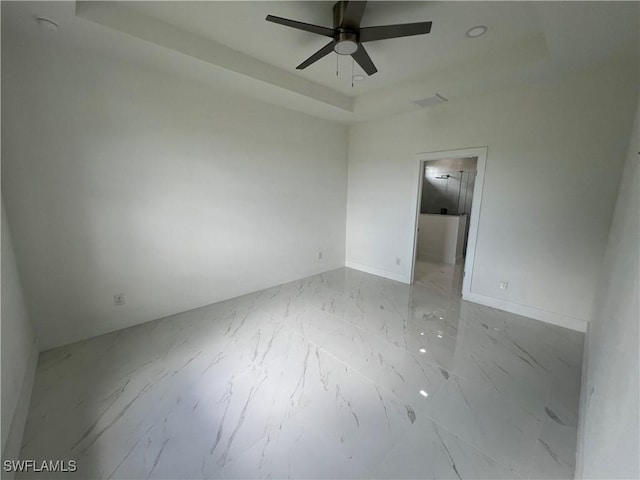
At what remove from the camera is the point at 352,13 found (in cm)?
174

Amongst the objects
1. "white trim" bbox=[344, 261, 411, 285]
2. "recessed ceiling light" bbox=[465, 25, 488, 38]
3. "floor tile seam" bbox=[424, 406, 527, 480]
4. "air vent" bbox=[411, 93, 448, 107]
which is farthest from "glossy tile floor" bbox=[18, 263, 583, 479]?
"recessed ceiling light" bbox=[465, 25, 488, 38]

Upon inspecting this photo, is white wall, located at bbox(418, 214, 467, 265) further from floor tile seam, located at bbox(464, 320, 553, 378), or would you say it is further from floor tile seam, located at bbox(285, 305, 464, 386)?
floor tile seam, located at bbox(285, 305, 464, 386)

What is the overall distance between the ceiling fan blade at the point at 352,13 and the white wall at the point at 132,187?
6.09 ft

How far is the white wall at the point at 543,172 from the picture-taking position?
8.22ft

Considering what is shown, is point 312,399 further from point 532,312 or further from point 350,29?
point 532,312

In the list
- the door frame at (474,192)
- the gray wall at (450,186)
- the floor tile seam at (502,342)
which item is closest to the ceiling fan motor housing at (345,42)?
the door frame at (474,192)

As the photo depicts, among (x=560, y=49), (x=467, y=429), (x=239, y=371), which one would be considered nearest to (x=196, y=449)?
(x=239, y=371)

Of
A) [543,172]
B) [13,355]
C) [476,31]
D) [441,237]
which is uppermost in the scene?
[476,31]

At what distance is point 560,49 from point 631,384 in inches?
103

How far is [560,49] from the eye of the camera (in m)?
2.14

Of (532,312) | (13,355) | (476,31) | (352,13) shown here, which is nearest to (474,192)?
(532,312)

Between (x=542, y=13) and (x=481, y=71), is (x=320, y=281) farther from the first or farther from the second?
(x=542, y=13)

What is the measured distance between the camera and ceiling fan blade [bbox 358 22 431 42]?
5.80ft

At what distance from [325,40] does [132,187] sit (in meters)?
2.38
